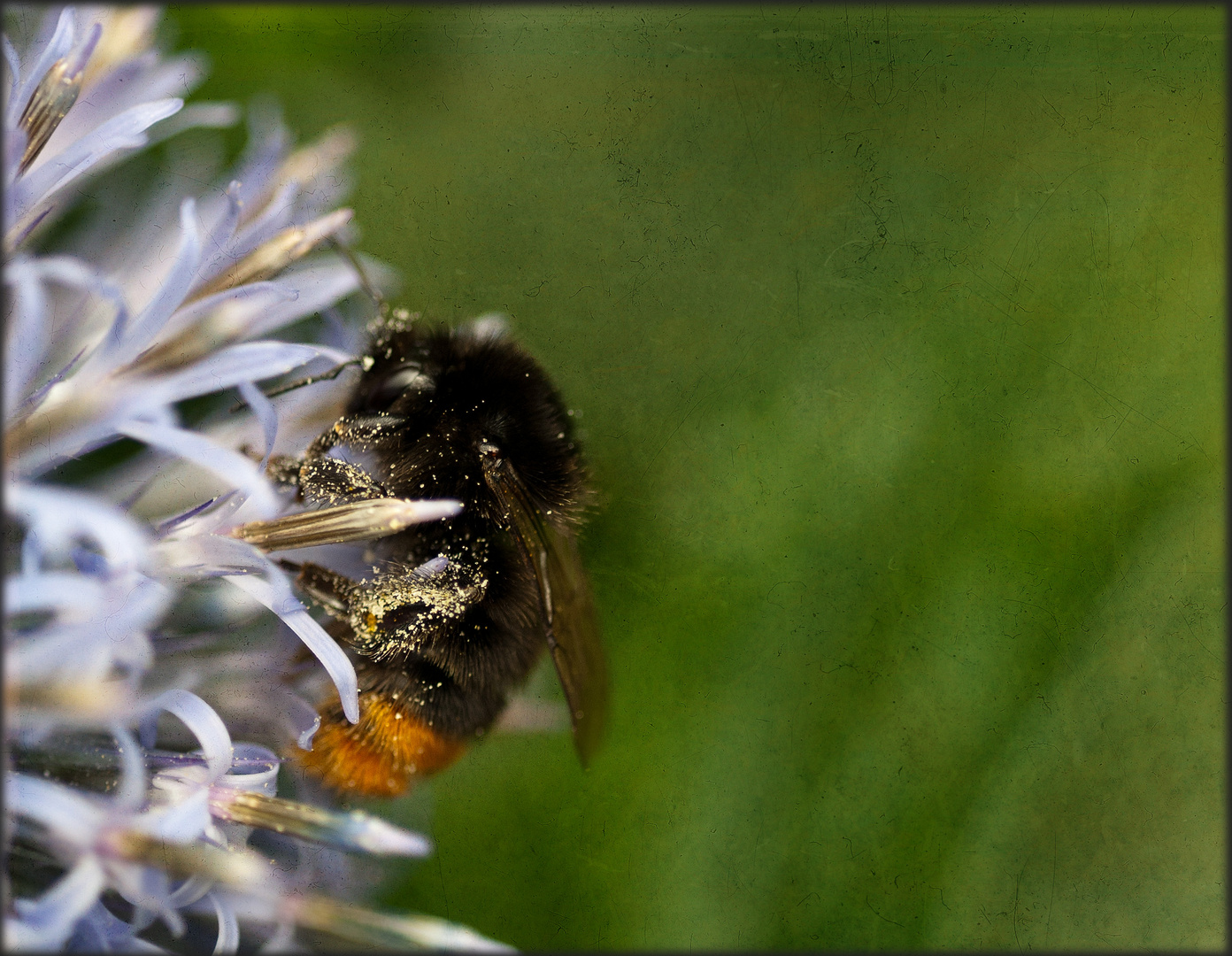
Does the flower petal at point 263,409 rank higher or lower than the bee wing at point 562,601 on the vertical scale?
higher

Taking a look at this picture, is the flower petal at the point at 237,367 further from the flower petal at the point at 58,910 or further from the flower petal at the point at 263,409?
the flower petal at the point at 58,910

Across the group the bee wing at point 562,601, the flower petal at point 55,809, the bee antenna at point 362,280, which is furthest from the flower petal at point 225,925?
the bee antenna at point 362,280

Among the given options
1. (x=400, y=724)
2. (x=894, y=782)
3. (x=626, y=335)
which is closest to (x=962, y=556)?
(x=894, y=782)

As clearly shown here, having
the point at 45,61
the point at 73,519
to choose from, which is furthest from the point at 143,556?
the point at 45,61

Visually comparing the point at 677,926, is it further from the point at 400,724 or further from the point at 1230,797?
the point at 1230,797

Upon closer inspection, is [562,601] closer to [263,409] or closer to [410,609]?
[410,609]
